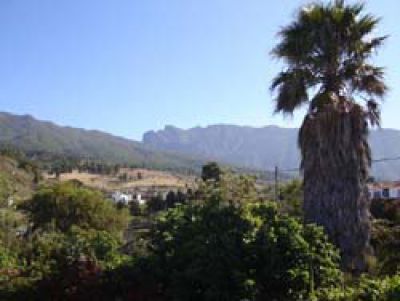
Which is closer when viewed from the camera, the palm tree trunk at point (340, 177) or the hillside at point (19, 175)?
the palm tree trunk at point (340, 177)

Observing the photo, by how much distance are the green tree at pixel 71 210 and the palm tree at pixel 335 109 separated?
1040 inches

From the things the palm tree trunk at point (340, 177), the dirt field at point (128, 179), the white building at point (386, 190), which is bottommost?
the dirt field at point (128, 179)

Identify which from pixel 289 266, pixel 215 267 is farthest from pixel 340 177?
pixel 215 267

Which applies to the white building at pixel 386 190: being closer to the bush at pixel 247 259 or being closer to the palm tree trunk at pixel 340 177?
the palm tree trunk at pixel 340 177

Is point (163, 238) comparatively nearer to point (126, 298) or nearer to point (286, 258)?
point (126, 298)

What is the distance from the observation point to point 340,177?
1554cm

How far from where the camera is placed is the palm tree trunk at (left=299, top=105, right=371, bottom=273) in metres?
15.2

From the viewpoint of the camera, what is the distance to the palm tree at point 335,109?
1531 centimetres

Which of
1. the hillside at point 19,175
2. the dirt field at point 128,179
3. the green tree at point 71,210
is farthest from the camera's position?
the dirt field at point 128,179

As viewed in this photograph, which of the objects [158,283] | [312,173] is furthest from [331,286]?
[312,173]

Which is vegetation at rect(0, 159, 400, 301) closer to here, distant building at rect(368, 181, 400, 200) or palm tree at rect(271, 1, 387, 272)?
palm tree at rect(271, 1, 387, 272)

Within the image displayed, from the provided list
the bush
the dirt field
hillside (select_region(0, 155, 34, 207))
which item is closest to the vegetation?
the bush

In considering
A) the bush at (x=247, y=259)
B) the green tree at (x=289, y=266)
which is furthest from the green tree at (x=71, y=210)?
the green tree at (x=289, y=266)

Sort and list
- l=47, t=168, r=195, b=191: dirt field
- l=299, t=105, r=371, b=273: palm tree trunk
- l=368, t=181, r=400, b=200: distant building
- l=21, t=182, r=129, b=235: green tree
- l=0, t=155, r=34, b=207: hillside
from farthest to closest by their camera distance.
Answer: l=47, t=168, r=195, b=191: dirt field
l=0, t=155, r=34, b=207: hillside
l=368, t=181, r=400, b=200: distant building
l=21, t=182, r=129, b=235: green tree
l=299, t=105, r=371, b=273: palm tree trunk
